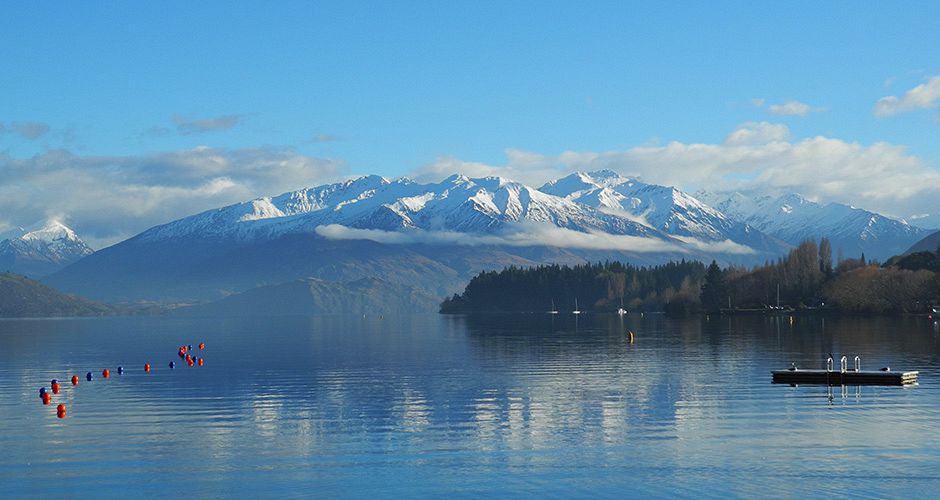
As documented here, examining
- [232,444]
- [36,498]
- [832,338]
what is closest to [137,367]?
[232,444]

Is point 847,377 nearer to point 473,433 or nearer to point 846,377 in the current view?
point 846,377

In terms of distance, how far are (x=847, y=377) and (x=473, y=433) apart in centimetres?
4331

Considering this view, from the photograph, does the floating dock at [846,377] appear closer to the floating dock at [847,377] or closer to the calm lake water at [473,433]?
the floating dock at [847,377]

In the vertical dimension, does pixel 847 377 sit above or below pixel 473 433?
above

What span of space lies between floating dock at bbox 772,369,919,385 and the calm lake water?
8.66 feet

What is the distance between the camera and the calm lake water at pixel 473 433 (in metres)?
50.9

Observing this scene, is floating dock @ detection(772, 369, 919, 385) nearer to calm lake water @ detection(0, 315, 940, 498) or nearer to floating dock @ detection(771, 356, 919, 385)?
floating dock @ detection(771, 356, 919, 385)

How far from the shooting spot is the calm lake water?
50938mm

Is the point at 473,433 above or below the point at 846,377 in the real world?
below

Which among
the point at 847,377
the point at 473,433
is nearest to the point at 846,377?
the point at 847,377

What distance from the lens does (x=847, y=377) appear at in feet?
306

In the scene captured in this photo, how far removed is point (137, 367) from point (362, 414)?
6443cm

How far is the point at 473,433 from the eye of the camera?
65688 mm

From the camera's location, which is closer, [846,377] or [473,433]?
[473,433]
